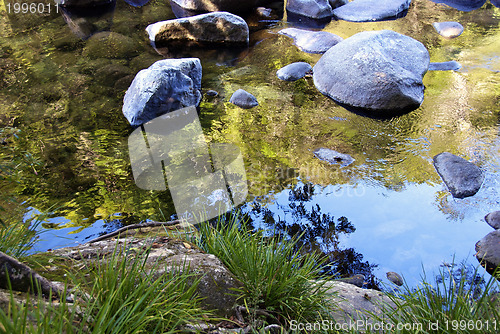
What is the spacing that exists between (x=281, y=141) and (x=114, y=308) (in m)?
3.75

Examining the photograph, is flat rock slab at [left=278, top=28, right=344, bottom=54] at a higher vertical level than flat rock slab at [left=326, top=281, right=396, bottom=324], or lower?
lower

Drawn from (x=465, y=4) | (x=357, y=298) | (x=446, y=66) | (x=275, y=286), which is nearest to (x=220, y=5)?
(x=446, y=66)

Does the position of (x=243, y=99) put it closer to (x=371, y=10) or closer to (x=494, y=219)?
(x=494, y=219)

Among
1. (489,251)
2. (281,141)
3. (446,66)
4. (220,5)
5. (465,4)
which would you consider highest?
(220,5)

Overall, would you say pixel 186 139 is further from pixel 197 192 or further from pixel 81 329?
pixel 81 329

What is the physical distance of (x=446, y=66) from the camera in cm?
694

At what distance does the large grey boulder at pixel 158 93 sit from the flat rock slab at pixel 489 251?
13.4 ft

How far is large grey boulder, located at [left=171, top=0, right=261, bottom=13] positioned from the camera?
31.3 feet

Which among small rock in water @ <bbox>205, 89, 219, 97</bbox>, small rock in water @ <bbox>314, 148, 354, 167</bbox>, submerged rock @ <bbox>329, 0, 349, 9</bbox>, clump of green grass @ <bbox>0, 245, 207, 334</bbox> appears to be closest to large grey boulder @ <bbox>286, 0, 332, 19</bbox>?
submerged rock @ <bbox>329, 0, 349, 9</bbox>

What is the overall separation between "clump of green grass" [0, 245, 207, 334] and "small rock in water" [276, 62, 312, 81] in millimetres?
5116

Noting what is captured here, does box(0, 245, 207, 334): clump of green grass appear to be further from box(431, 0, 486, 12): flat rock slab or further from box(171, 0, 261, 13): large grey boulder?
box(431, 0, 486, 12): flat rock slab

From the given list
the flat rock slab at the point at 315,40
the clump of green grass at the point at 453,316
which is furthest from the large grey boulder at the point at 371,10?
the clump of green grass at the point at 453,316

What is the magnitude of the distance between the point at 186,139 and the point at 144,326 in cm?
374

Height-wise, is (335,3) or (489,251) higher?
(335,3)
